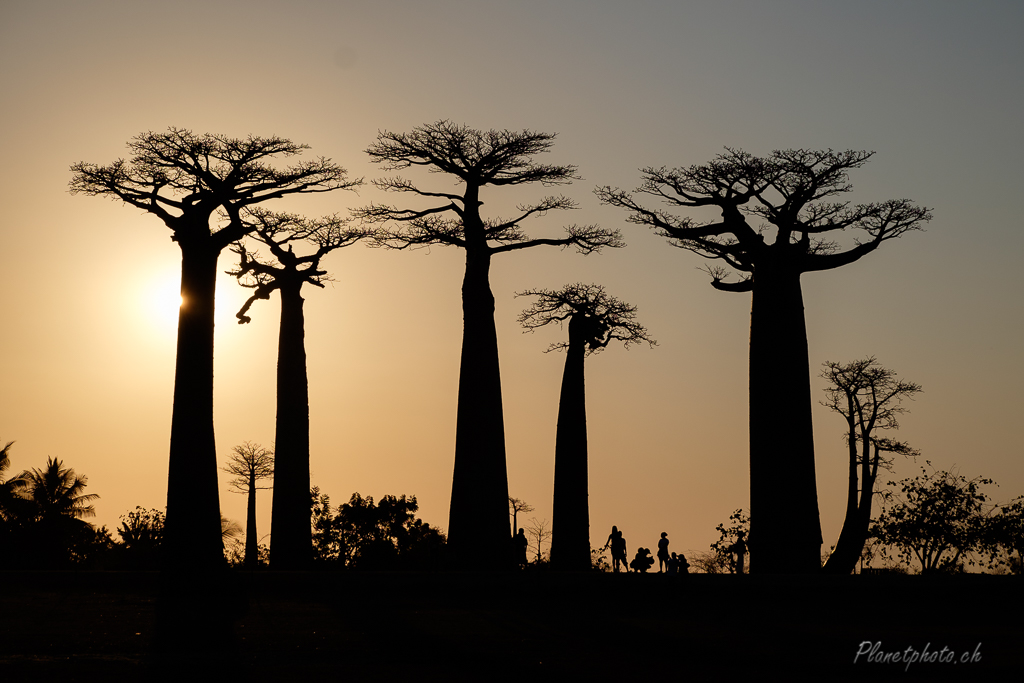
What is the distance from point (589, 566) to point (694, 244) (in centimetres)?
950

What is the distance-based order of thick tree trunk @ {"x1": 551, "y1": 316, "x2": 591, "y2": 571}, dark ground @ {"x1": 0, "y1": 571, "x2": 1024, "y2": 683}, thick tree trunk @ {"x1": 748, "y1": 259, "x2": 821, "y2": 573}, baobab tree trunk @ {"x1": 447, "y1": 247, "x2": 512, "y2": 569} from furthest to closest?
1. thick tree trunk @ {"x1": 551, "y1": 316, "x2": 591, "y2": 571}
2. baobab tree trunk @ {"x1": 447, "y1": 247, "x2": 512, "y2": 569}
3. thick tree trunk @ {"x1": 748, "y1": 259, "x2": 821, "y2": 573}
4. dark ground @ {"x1": 0, "y1": 571, "x2": 1024, "y2": 683}

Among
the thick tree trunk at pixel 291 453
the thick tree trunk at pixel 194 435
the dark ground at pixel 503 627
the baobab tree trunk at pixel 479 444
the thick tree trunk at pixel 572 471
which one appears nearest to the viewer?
the dark ground at pixel 503 627

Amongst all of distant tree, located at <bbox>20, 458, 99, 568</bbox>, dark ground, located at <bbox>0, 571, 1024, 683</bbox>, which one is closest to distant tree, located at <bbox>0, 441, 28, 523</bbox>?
distant tree, located at <bbox>20, 458, 99, 568</bbox>

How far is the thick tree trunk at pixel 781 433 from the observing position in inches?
912

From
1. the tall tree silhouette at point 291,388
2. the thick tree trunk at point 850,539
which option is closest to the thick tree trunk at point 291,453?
the tall tree silhouette at point 291,388

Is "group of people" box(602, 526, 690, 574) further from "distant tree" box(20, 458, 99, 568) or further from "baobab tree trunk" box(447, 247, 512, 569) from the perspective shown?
"distant tree" box(20, 458, 99, 568)

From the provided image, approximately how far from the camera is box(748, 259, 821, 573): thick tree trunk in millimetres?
23172

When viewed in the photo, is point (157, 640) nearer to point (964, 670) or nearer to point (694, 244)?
point (964, 670)

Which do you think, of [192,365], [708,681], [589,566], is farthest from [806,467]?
[708,681]

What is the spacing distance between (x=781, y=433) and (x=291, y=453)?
478 inches

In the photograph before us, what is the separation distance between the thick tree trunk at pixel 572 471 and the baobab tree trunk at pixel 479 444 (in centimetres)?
565

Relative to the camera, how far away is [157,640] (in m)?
12.0

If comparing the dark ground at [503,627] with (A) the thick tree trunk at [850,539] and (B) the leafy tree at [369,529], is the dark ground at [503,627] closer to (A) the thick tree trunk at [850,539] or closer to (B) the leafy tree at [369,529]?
(A) the thick tree trunk at [850,539]

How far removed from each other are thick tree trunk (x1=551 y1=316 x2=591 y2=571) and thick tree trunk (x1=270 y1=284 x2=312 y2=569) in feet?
21.7
